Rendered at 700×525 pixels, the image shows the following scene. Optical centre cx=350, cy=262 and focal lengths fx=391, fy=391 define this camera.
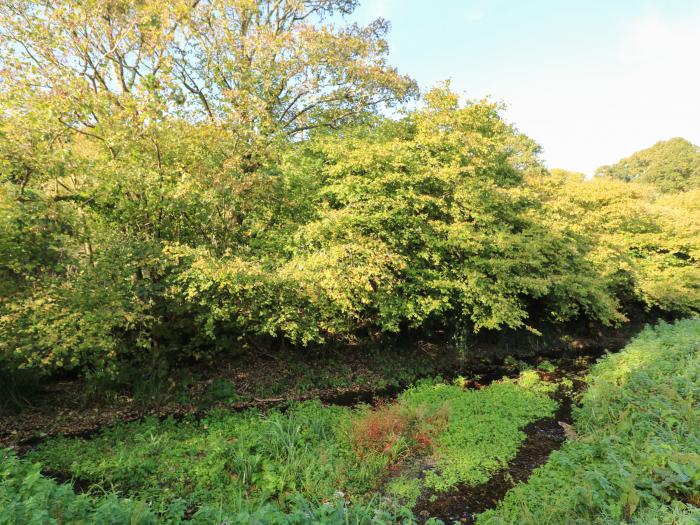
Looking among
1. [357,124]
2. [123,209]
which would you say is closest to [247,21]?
[357,124]

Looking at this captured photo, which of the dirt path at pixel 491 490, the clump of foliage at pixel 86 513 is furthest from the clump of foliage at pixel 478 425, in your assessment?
the clump of foliage at pixel 86 513

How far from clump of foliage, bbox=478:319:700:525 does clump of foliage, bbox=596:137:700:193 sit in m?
53.6

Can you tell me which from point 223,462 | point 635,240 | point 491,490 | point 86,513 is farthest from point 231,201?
point 635,240

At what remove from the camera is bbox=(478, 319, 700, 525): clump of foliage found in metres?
4.48

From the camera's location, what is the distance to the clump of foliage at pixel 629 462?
448 centimetres

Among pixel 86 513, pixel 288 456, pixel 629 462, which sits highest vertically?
pixel 86 513

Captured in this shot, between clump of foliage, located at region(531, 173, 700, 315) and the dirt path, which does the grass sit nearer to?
the dirt path

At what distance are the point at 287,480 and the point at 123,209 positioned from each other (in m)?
7.10

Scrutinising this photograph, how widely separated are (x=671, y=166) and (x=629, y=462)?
6917cm

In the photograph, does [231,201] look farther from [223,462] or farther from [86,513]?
[86,513]

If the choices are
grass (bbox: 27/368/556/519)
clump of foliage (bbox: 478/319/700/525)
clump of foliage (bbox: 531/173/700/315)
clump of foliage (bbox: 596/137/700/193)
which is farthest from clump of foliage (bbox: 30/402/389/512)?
clump of foliage (bbox: 596/137/700/193)

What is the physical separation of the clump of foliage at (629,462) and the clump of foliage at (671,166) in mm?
53570

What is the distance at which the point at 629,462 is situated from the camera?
215 inches

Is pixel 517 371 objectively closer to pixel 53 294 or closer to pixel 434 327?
pixel 434 327
